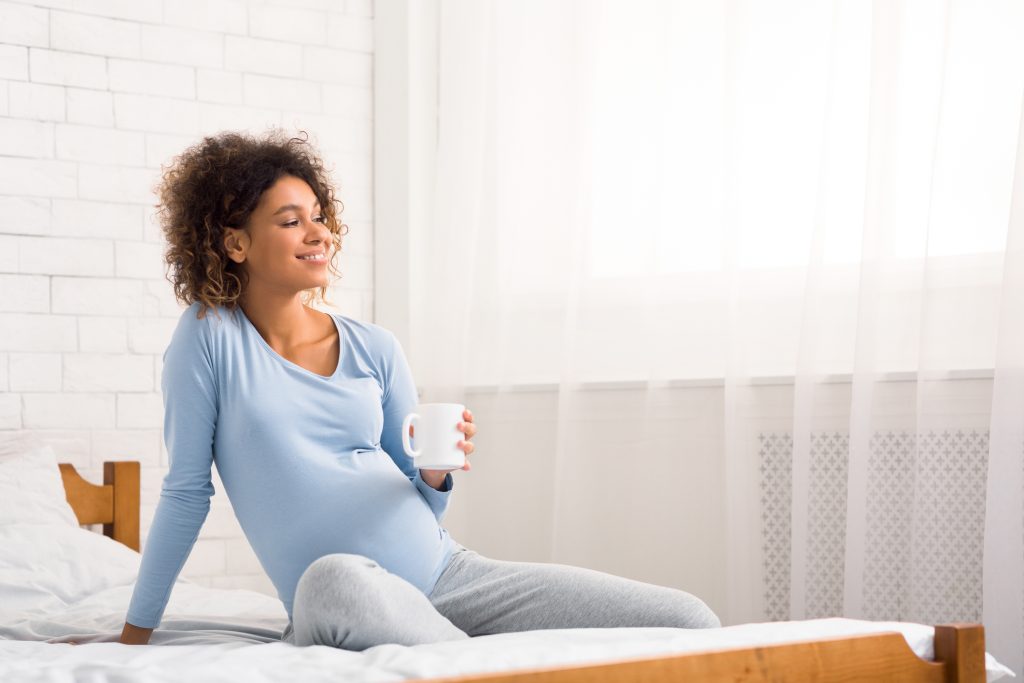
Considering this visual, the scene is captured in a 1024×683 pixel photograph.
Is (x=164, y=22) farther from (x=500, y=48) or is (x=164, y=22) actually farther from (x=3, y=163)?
(x=500, y=48)

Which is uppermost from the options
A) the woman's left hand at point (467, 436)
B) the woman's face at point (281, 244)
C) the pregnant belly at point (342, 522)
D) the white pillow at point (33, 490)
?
the woman's face at point (281, 244)

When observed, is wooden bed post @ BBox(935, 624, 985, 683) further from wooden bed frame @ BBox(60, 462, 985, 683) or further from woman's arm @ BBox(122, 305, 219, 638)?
woman's arm @ BBox(122, 305, 219, 638)

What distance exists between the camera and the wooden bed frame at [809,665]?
3.57 feet

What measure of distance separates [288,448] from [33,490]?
3.87ft

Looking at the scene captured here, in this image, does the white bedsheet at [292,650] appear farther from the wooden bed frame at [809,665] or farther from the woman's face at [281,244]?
the woman's face at [281,244]

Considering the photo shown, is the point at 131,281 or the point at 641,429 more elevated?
the point at 131,281

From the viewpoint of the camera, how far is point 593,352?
2.88m

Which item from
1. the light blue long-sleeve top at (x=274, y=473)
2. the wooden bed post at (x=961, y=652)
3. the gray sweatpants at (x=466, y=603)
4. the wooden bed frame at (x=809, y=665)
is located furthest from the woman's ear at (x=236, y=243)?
the wooden bed post at (x=961, y=652)

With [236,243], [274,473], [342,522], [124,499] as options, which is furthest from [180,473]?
[124,499]

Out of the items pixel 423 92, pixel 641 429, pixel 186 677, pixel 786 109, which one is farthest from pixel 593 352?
pixel 186 677

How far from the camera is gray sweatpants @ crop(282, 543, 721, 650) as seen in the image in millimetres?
1292

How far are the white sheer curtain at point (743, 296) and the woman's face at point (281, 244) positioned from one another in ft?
3.49

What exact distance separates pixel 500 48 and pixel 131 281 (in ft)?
3.72

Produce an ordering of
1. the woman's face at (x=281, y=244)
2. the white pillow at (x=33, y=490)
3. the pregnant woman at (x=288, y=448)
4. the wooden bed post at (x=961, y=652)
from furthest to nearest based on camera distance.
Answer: the white pillow at (x=33, y=490), the woman's face at (x=281, y=244), the pregnant woman at (x=288, y=448), the wooden bed post at (x=961, y=652)
